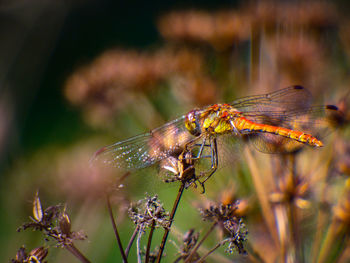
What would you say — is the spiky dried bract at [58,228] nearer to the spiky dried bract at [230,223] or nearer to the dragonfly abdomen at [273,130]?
the spiky dried bract at [230,223]

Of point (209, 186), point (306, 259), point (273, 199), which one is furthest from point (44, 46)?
point (306, 259)

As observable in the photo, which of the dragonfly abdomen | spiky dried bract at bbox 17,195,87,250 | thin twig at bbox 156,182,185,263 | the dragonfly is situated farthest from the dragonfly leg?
spiky dried bract at bbox 17,195,87,250

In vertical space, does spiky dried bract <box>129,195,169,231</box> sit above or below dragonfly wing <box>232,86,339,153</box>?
below

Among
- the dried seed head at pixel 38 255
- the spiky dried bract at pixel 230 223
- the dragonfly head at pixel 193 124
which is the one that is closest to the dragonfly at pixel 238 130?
the dragonfly head at pixel 193 124

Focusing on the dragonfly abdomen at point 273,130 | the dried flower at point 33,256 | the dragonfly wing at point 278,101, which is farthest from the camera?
the dragonfly wing at point 278,101

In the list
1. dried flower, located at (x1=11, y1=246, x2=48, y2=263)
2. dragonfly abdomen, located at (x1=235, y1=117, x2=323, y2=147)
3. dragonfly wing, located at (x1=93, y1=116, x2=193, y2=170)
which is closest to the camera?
dried flower, located at (x1=11, y1=246, x2=48, y2=263)

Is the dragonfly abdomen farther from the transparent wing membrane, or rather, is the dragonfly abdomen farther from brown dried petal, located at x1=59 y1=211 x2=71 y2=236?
brown dried petal, located at x1=59 y1=211 x2=71 y2=236

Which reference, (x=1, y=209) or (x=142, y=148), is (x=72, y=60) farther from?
(x=142, y=148)
